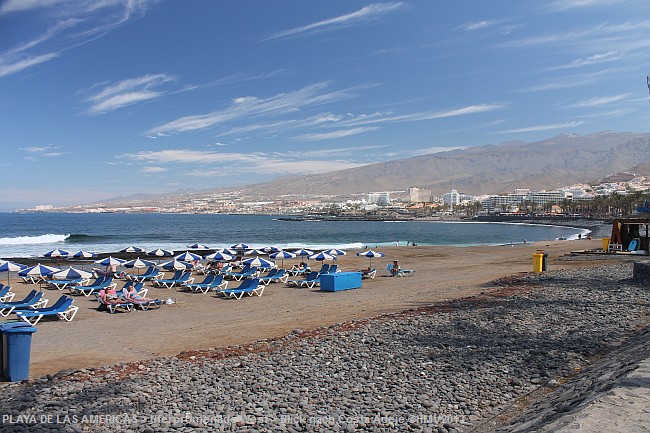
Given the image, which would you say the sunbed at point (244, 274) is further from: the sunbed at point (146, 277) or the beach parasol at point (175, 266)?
the sunbed at point (146, 277)

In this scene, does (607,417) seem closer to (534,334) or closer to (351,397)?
(351,397)

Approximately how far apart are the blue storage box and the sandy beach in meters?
0.44

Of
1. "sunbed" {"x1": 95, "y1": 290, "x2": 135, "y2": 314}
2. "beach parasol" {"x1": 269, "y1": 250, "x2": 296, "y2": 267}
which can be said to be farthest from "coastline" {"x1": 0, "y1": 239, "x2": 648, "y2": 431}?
"beach parasol" {"x1": 269, "y1": 250, "x2": 296, "y2": 267}

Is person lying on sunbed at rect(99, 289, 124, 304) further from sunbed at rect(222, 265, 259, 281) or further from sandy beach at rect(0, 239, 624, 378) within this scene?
sunbed at rect(222, 265, 259, 281)

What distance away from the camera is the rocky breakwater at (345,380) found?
5.79 metres

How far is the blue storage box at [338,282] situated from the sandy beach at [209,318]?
44 cm

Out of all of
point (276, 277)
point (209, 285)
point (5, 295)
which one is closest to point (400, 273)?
point (276, 277)

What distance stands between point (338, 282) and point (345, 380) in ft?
38.5

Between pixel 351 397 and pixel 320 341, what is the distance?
111 inches

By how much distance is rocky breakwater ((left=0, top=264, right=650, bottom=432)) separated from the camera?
5.79 metres

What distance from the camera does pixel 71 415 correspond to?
5.85 m

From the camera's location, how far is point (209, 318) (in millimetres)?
13570

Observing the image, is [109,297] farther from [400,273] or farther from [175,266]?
[400,273]

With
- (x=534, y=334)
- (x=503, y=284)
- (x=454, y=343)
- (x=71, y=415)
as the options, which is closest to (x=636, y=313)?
(x=534, y=334)
